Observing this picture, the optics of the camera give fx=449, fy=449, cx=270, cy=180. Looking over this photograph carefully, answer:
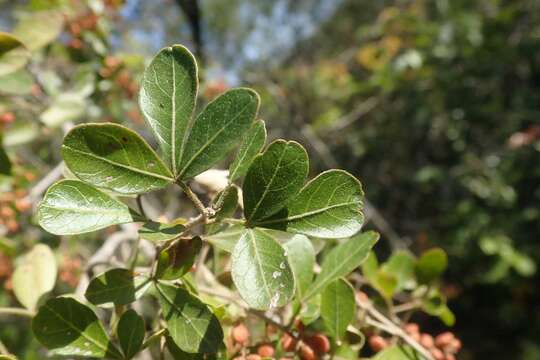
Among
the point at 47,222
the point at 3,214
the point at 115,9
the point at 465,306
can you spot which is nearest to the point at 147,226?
the point at 47,222

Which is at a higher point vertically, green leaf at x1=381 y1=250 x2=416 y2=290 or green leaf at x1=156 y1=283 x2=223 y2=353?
green leaf at x1=156 y1=283 x2=223 y2=353

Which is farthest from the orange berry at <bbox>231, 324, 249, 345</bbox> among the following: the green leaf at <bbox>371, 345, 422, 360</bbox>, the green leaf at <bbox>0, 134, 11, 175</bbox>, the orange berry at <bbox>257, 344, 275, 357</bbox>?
the green leaf at <bbox>0, 134, 11, 175</bbox>

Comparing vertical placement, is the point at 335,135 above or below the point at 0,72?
below

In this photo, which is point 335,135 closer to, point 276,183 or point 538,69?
point 538,69

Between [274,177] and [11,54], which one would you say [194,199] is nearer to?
[274,177]

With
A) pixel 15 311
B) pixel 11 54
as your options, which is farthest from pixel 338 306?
pixel 11 54

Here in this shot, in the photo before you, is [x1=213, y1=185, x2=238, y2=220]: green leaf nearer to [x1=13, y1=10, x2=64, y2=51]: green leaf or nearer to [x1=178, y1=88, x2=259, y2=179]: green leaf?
[x1=178, y1=88, x2=259, y2=179]: green leaf

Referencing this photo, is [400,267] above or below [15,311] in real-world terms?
below
